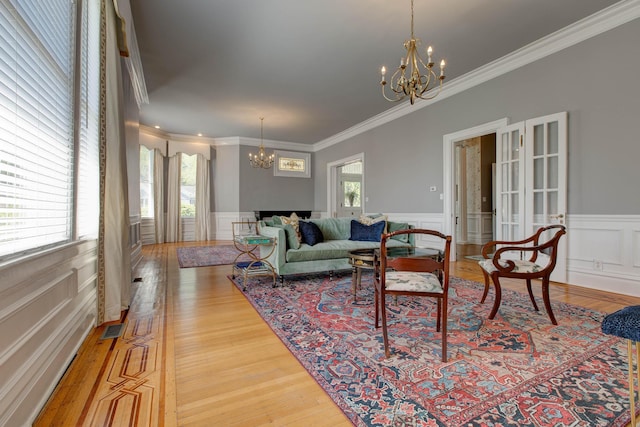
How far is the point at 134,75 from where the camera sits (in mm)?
4277

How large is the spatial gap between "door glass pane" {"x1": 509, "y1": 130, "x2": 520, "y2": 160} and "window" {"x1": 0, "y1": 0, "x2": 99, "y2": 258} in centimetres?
484

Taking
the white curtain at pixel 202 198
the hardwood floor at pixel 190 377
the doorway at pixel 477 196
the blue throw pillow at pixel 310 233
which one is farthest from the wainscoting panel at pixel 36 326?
the doorway at pixel 477 196

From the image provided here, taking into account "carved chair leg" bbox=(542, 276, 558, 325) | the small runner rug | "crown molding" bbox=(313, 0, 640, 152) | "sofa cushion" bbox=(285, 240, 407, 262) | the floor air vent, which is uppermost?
"crown molding" bbox=(313, 0, 640, 152)

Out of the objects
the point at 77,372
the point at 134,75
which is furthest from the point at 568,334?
the point at 134,75

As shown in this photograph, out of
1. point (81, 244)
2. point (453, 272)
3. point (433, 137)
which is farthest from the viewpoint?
point (433, 137)

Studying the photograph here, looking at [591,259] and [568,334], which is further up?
[591,259]

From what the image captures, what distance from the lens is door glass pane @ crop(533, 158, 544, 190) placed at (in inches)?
147

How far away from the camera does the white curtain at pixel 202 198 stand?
27.2 ft

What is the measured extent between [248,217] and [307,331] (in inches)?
271

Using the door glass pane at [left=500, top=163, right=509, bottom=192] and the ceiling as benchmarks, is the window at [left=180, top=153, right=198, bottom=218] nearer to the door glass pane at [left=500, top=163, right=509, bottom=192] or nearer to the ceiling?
the ceiling

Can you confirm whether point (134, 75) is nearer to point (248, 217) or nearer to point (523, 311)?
point (248, 217)

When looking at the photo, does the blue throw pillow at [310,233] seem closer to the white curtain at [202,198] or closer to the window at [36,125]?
the window at [36,125]

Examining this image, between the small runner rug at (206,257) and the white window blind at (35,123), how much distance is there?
310 centimetres

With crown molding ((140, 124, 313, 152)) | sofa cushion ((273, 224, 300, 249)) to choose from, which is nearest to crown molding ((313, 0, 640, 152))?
sofa cushion ((273, 224, 300, 249))
